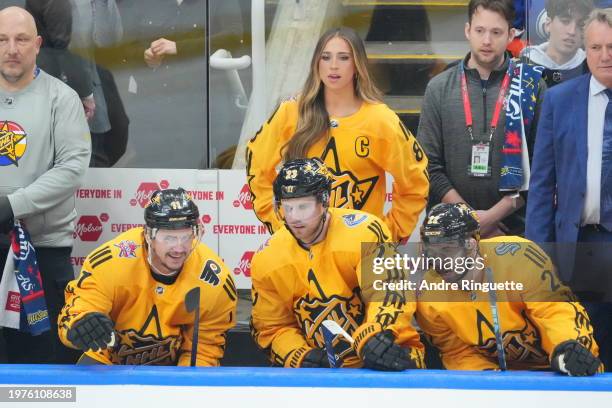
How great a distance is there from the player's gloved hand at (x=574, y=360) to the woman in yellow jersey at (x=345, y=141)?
1167 mm

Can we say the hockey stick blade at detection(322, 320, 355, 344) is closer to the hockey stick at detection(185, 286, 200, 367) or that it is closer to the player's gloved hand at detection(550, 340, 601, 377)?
the hockey stick at detection(185, 286, 200, 367)

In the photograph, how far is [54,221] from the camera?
4945 mm

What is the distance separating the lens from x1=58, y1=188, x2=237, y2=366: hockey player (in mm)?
4227

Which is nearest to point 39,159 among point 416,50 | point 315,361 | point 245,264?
point 245,264

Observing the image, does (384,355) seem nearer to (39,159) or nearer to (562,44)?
(39,159)

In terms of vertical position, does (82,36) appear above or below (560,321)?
above

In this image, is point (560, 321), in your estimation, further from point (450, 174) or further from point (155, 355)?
point (155, 355)

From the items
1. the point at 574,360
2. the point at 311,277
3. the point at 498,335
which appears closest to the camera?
the point at 574,360

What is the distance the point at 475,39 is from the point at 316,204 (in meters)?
1.16

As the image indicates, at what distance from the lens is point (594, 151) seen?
451 centimetres

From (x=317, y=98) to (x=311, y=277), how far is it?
0.81 meters

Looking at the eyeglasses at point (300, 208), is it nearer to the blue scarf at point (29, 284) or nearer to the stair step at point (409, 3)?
the blue scarf at point (29, 284)

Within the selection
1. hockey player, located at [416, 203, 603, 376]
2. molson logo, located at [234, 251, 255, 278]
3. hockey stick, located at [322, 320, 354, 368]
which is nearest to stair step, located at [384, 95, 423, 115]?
molson logo, located at [234, 251, 255, 278]

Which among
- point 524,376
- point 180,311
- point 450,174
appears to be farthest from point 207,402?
point 450,174
